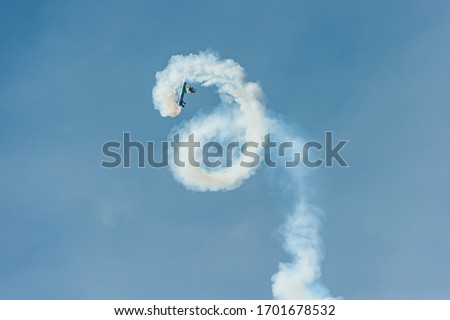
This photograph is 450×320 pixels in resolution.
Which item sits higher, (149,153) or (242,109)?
(242,109)

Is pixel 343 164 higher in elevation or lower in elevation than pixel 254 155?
lower

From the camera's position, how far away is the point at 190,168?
122875 millimetres

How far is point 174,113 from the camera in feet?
403

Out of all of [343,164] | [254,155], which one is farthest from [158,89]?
[343,164]

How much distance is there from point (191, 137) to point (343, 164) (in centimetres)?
3136
